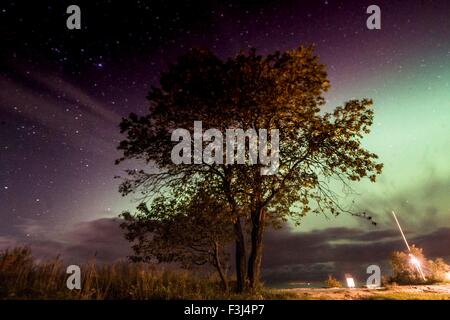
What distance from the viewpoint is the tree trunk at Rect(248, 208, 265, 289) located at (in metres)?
16.1

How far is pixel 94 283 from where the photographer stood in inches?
448

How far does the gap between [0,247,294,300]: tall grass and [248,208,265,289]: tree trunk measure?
7.30 feet

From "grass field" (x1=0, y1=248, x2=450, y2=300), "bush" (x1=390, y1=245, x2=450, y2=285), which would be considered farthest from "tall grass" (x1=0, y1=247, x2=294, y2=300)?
"bush" (x1=390, y1=245, x2=450, y2=285)

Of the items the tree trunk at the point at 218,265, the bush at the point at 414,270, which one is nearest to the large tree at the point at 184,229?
the tree trunk at the point at 218,265

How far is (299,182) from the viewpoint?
15.9 meters

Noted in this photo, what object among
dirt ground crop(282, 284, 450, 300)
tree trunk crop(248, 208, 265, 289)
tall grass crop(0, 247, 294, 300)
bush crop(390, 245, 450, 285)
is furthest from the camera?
bush crop(390, 245, 450, 285)

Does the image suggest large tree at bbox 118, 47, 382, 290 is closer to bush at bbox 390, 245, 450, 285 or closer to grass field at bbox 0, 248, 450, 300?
grass field at bbox 0, 248, 450, 300

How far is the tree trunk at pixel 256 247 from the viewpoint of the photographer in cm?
1612

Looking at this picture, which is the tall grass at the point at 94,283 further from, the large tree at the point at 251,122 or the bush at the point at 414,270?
the bush at the point at 414,270

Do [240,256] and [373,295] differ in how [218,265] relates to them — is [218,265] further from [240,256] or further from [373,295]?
[373,295]

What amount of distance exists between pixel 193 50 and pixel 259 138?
213 inches
